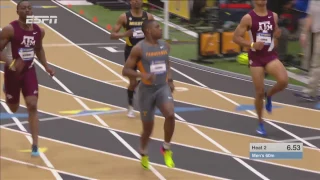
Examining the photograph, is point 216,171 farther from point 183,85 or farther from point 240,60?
point 240,60

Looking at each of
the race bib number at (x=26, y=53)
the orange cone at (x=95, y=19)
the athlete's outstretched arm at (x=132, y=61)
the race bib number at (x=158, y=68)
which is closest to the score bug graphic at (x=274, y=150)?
the race bib number at (x=158, y=68)

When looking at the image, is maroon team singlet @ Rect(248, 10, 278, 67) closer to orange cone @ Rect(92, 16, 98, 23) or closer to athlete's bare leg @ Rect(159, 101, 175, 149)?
athlete's bare leg @ Rect(159, 101, 175, 149)

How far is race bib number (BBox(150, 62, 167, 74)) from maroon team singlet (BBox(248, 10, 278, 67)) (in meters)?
1.95

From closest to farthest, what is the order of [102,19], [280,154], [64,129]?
[280,154]
[64,129]
[102,19]

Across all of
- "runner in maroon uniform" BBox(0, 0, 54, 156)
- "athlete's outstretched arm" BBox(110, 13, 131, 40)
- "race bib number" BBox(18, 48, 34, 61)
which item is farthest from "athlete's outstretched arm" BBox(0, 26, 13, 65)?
"athlete's outstretched arm" BBox(110, 13, 131, 40)

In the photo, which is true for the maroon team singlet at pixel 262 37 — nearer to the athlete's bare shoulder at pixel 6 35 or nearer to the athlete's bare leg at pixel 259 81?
the athlete's bare leg at pixel 259 81

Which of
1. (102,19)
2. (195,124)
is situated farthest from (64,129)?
(102,19)

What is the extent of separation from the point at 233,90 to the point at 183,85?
96cm

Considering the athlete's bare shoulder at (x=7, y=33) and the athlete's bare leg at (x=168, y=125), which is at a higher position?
the athlete's bare shoulder at (x=7, y=33)

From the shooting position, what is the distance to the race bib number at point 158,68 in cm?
777

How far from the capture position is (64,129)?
9.95 m

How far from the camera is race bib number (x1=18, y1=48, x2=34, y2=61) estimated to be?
8.45 metres

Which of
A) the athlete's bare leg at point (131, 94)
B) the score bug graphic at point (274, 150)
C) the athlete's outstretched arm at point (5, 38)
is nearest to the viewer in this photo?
the score bug graphic at point (274, 150)

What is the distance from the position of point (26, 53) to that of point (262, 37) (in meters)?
3.14
